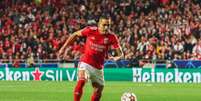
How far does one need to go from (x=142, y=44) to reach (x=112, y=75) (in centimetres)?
222

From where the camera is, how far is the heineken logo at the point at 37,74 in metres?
30.3

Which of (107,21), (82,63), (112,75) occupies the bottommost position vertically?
(112,75)

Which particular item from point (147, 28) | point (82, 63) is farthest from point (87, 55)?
point (147, 28)

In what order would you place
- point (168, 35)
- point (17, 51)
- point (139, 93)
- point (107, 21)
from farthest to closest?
point (17, 51) < point (168, 35) < point (139, 93) < point (107, 21)

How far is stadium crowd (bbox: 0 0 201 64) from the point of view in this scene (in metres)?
30.0

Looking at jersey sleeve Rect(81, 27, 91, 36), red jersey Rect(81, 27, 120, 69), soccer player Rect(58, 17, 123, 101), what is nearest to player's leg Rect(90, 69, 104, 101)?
soccer player Rect(58, 17, 123, 101)

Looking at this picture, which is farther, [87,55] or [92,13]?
[92,13]

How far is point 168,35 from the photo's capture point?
101 feet

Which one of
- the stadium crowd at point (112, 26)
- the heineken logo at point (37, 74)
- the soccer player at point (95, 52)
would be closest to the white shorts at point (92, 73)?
the soccer player at point (95, 52)

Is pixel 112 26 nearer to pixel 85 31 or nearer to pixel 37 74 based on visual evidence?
pixel 37 74

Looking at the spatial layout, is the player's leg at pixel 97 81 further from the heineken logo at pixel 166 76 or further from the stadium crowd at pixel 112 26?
the stadium crowd at pixel 112 26

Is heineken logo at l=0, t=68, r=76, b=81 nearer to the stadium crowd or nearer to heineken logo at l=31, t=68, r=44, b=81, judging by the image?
heineken logo at l=31, t=68, r=44, b=81

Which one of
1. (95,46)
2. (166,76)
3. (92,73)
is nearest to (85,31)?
(95,46)

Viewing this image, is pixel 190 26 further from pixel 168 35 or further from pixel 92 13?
pixel 92 13
